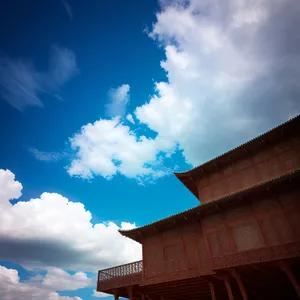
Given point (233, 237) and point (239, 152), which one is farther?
point (239, 152)

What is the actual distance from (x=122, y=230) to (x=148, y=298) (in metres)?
5.64

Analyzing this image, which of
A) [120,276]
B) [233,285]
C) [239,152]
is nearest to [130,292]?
[120,276]

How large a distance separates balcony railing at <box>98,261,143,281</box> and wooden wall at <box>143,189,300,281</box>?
792 millimetres

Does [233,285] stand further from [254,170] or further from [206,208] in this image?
[254,170]

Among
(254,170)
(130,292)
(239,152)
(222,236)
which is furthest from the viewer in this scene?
(239,152)

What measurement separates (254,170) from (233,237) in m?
5.36

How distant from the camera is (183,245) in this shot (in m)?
15.5

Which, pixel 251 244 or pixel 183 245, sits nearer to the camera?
pixel 251 244

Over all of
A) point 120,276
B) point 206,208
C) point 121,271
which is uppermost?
point 206,208

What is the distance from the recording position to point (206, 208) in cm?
1461

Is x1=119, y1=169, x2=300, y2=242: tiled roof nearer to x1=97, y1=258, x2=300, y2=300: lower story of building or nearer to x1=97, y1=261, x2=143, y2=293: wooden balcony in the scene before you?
x1=97, y1=261, x2=143, y2=293: wooden balcony

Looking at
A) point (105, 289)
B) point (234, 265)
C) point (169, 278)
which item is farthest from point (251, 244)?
point (105, 289)

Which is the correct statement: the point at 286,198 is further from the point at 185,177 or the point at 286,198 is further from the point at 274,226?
the point at 185,177

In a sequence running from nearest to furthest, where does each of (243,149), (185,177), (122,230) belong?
(243,149) → (122,230) → (185,177)
